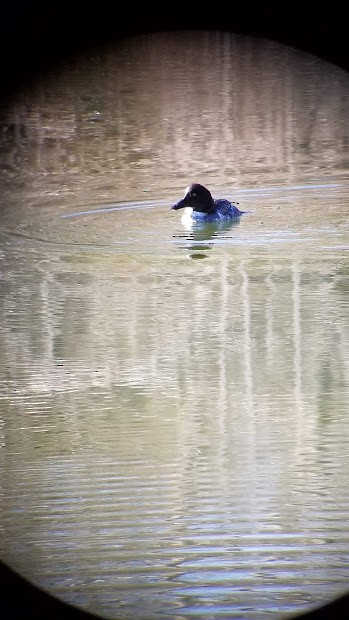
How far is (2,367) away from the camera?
478 centimetres

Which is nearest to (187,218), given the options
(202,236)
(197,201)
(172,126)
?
(197,201)

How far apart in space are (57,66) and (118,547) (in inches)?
414

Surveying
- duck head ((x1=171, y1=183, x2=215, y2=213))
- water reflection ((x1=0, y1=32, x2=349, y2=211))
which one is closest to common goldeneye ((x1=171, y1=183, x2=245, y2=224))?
duck head ((x1=171, y1=183, x2=215, y2=213))

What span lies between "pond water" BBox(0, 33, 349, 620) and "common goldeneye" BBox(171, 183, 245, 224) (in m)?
0.09

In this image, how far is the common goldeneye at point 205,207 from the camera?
23.1 ft

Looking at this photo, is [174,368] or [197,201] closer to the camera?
[174,368]

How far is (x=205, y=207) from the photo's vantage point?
702 centimetres

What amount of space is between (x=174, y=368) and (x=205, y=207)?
2.45 metres

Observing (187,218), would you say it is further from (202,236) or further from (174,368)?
(174,368)

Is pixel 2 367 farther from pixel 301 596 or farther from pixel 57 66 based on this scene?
pixel 57 66

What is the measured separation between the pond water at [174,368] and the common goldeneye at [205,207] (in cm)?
9

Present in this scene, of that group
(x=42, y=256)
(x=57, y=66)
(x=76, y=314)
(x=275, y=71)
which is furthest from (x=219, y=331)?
(x=57, y=66)

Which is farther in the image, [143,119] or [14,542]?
[143,119]

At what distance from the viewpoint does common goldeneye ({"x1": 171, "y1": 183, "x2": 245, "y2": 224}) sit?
23.1 ft
